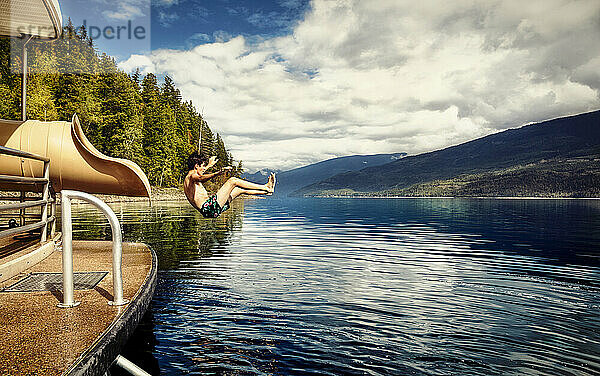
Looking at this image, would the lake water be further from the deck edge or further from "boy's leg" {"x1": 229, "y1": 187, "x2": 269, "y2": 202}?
"boy's leg" {"x1": 229, "y1": 187, "x2": 269, "y2": 202}

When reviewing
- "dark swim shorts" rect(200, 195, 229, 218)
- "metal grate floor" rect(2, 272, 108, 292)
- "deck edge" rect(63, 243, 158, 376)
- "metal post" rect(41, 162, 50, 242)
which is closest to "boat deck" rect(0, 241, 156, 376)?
"deck edge" rect(63, 243, 158, 376)

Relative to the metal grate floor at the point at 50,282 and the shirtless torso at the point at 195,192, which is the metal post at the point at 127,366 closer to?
the metal grate floor at the point at 50,282

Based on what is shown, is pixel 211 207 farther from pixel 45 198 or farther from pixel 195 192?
pixel 45 198

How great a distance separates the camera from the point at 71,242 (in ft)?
19.7

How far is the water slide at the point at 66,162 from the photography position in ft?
33.0

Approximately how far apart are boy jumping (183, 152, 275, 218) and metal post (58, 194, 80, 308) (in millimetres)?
3658

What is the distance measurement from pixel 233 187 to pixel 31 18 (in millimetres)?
6644

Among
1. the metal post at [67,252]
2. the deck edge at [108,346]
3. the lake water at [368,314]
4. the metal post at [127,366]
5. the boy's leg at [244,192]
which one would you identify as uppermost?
the boy's leg at [244,192]

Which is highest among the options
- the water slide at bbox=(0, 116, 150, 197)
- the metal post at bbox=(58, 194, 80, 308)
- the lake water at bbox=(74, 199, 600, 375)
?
the water slide at bbox=(0, 116, 150, 197)

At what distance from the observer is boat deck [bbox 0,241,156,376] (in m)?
4.36

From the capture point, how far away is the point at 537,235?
37062 mm

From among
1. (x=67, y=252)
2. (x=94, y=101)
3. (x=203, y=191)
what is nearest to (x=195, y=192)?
(x=203, y=191)

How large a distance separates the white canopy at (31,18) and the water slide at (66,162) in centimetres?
250

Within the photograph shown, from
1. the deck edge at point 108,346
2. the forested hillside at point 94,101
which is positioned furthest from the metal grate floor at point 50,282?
the forested hillside at point 94,101
